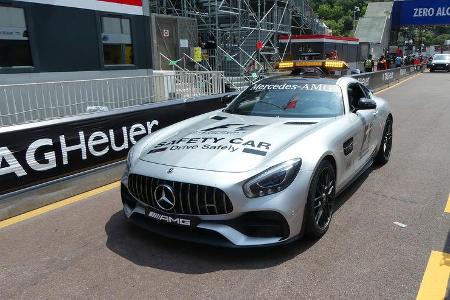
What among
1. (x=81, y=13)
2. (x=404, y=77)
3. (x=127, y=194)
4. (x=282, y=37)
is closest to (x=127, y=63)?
(x=81, y=13)

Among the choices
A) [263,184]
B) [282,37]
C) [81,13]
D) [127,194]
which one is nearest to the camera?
[263,184]

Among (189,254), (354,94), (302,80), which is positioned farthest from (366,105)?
(189,254)

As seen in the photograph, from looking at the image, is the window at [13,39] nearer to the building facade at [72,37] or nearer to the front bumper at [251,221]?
the building facade at [72,37]

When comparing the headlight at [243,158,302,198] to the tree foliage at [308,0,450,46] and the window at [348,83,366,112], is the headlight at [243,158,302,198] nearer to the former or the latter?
the window at [348,83,366,112]

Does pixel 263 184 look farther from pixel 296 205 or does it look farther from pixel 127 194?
pixel 127 194

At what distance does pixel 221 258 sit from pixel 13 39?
760cm

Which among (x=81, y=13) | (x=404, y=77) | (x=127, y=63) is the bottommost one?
(x=404, y=77)

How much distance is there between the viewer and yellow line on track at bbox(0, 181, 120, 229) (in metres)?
4.73

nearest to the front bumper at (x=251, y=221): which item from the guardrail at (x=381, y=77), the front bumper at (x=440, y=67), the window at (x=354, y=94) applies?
the window at (x=354, y=94)

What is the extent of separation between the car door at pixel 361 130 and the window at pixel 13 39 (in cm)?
704

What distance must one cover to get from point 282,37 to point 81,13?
18.3 meters

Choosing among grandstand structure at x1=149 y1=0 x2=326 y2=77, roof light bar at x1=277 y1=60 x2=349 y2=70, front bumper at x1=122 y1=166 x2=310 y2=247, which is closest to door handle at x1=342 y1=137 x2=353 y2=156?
front bumper at x1=122 y1=166 x2=310 y2=247

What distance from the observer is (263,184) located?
3.50m

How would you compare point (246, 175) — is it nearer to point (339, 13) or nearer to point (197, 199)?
point (197, 199)
